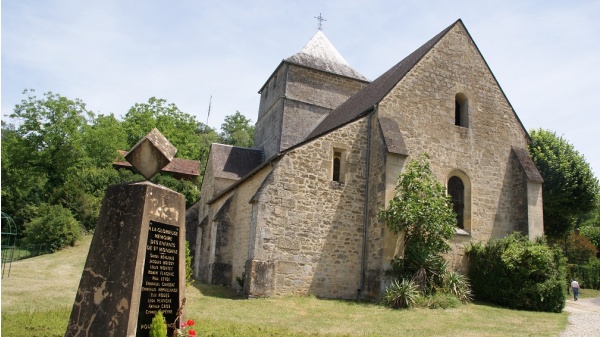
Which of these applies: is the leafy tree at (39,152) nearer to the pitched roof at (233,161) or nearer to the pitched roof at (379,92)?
the pitched roof at (233,161)

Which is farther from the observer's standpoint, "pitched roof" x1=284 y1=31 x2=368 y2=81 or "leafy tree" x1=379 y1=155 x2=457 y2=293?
"pitched roof" x1=284 y1=31 x2=368 y2=81

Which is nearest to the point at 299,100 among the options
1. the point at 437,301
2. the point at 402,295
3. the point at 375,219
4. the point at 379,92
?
the point at 379,92

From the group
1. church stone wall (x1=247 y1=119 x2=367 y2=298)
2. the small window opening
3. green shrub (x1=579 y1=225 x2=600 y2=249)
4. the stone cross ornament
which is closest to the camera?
the stone cross ornament

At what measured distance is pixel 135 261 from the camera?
17.8 ft

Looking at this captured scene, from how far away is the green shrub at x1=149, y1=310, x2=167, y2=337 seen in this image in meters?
5.17

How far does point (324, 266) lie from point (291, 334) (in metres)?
6.39

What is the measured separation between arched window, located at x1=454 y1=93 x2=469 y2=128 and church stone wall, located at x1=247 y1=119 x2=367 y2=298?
4.56 meters

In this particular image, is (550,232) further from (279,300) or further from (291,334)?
(291,334)

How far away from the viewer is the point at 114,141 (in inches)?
1513

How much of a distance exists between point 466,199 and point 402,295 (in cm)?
569

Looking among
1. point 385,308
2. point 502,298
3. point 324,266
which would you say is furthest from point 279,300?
point 502,298

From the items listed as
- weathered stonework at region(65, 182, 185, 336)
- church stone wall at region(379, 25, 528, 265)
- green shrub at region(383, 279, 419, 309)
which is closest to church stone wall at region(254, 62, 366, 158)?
church stone wall at region(379, 25, 528, 265)

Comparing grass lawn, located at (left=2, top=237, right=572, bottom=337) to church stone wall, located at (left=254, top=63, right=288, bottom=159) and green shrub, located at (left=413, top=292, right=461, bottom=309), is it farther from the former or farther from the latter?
church stone wall, located at (left=254, top=63, right=288, bottom=159)

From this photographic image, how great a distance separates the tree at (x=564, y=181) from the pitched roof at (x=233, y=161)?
14.3 meters
